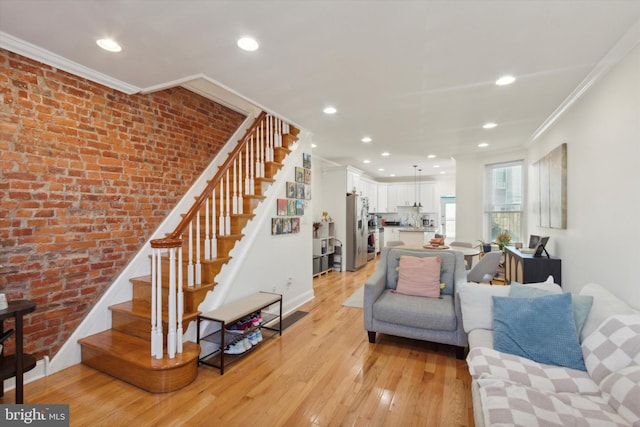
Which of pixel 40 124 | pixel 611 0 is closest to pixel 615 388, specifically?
pixel 611 0

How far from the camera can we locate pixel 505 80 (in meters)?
2.79

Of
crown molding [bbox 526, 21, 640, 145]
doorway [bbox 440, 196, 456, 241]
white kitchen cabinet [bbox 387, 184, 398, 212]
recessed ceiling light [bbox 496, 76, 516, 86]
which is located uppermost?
recessed ceiling light [bbox 496, 76, 516, 86]

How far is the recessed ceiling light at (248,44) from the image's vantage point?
215cm

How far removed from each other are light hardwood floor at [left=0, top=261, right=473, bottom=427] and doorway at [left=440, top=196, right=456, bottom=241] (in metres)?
7.09

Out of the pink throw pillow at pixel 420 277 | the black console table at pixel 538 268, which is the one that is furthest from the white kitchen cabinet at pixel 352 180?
the black console table at pixel 538 268

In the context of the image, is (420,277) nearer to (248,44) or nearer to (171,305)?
(171,305)

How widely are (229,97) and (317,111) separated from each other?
1.25 metres

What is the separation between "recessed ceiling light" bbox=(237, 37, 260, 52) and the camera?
215 cm

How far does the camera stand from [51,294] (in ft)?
8.14

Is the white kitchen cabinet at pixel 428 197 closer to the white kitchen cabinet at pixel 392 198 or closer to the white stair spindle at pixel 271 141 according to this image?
the white kitchen cabinet at pixel 392 198

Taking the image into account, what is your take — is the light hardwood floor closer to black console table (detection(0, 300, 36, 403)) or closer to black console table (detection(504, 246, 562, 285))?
black console table (detection(0, 300, 36, 403))

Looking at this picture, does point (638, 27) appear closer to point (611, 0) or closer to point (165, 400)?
point (611, 0)

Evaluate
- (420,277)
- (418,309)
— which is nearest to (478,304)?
(418,309)

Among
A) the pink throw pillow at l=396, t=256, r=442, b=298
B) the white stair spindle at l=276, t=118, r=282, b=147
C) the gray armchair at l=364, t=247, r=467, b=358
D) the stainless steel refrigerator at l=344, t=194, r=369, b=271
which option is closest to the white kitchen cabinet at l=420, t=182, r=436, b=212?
the stainless steel refrigerator at l=344, t=194, r=369, b=271
